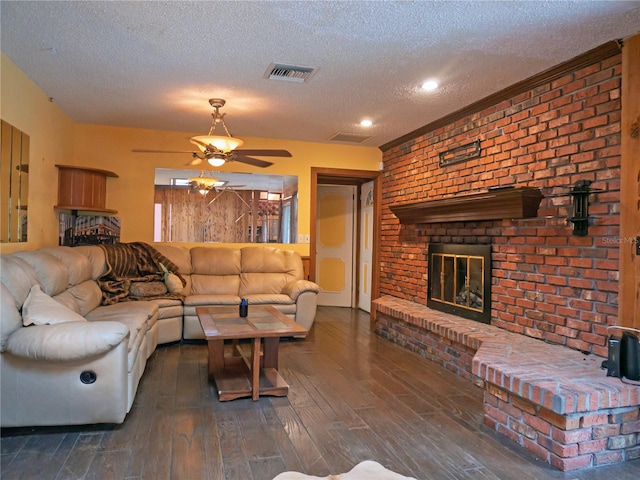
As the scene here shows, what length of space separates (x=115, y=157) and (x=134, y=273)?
1.63m

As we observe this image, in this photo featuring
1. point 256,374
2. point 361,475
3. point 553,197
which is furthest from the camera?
point 553,197

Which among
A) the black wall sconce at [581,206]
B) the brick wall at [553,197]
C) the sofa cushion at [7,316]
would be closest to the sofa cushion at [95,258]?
the sofa cushion at [7,316]

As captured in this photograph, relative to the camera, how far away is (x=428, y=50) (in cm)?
294

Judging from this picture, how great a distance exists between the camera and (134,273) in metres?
4.75

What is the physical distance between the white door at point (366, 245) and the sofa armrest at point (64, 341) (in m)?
4.65

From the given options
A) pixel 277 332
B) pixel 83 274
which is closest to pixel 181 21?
pixel 277 332

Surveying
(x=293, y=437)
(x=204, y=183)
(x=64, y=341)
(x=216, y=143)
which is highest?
(x=216, y=143)

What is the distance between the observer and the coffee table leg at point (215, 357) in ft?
11.1

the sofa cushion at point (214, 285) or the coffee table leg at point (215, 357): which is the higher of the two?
A: the sofa cushion at point (214, 285)

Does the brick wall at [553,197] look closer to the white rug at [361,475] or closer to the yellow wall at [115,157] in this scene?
the white rug at [361,475]

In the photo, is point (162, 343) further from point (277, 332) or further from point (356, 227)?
point (356, 227)

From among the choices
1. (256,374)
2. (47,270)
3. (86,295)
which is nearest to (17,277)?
(47,270)

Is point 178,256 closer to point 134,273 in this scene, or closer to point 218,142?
point 134,273

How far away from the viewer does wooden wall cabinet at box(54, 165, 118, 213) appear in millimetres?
4516
